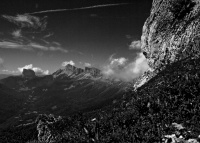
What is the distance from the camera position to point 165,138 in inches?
1602

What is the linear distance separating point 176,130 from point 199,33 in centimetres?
16062

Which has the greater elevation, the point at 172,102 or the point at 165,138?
the point at 172,102

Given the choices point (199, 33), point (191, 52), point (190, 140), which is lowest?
point (190, 140)

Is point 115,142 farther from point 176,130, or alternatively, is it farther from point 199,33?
point 199,33

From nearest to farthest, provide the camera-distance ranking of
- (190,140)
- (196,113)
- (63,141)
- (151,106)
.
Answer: (190,140)
(196,113)
(151,106)
(63,141)

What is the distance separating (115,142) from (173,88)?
49380 mm

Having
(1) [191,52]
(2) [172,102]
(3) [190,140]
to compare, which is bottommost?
(3) [190,140]

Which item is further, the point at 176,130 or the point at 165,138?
the point at 176,130

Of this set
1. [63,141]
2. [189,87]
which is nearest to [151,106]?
[189,87]

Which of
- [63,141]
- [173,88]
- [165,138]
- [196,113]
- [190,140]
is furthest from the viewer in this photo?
[63,141]

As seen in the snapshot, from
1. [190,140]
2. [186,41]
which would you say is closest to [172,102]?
[190,140]

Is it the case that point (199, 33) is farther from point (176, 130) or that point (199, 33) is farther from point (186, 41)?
point (176, 130)

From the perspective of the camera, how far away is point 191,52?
187 metres

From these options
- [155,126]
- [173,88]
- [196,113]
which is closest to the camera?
[196,113]
